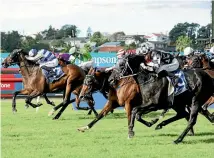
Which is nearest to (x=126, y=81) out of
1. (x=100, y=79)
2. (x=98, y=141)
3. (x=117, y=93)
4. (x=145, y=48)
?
(x=117, y=93)

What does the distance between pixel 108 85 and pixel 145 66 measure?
1301 mm

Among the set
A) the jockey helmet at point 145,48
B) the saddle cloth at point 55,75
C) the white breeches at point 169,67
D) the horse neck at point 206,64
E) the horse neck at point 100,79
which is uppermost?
the jockey helmet at point 145,48

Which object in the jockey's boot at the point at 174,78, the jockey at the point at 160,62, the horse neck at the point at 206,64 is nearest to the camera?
the jockey's boot at the point at 174,78

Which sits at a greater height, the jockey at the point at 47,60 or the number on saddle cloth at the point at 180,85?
the number on saddle cloth at the point at 180,85

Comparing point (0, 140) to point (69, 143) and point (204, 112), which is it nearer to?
point (69, 143)

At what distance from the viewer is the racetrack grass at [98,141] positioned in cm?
915

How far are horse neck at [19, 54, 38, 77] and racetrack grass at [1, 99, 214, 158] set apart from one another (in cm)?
230

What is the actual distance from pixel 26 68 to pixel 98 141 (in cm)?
696

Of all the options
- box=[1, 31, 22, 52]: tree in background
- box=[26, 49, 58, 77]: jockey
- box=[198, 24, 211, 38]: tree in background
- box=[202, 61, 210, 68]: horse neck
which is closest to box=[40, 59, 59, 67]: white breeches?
box=[26, 49, 58, 77]: jockey

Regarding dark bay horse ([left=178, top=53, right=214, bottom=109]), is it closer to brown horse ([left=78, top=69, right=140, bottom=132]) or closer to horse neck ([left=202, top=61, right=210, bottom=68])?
horse neck ([left=202, top=61, right=210, bottom=68])

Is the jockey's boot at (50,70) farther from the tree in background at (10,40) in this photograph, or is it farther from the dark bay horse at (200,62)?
the tree in background at (10,40)

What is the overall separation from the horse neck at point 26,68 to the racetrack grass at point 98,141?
90.5 inches

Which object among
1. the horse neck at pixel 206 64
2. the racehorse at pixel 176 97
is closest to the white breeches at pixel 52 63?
the horse neck at pixel 206 64

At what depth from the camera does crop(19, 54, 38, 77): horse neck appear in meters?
17.0
